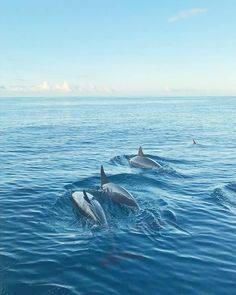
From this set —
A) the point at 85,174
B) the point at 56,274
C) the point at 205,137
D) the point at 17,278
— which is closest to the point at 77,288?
the point at 56,274

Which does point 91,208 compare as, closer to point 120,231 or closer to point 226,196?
point 120,231

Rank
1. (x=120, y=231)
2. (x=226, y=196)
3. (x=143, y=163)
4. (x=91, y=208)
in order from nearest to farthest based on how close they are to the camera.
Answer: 1. (x=120, y=231)
2. (x=91, y=208)
3. (x=226, y=196)
4. (x=143, y=163)

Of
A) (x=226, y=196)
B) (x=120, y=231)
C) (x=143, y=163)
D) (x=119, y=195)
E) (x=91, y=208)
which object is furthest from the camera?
(x=143, y=163)

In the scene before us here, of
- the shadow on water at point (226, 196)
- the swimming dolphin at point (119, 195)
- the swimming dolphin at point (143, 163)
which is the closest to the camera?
the swimming dolphin at point (119, 195)

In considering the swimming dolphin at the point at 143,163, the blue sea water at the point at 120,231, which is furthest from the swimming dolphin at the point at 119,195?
the swimming dolphin at the point at 143,163

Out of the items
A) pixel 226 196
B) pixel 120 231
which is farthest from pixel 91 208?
pixel 226 196

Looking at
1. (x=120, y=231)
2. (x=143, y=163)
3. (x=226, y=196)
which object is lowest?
(x=226, y=196)

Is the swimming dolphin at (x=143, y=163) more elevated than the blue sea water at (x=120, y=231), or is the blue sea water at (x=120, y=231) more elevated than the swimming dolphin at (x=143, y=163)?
the swimming dolphin at (x=143, y=163)

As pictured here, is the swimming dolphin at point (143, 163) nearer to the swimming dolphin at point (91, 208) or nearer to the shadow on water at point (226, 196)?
the shadow on water at point (226, 196)

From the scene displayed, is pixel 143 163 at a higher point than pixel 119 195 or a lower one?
lower

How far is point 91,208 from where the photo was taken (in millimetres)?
16422

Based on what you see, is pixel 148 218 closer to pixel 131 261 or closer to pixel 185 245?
pixel 185 245

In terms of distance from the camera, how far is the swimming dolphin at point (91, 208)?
1596 centimetres

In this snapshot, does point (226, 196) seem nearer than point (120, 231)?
No
